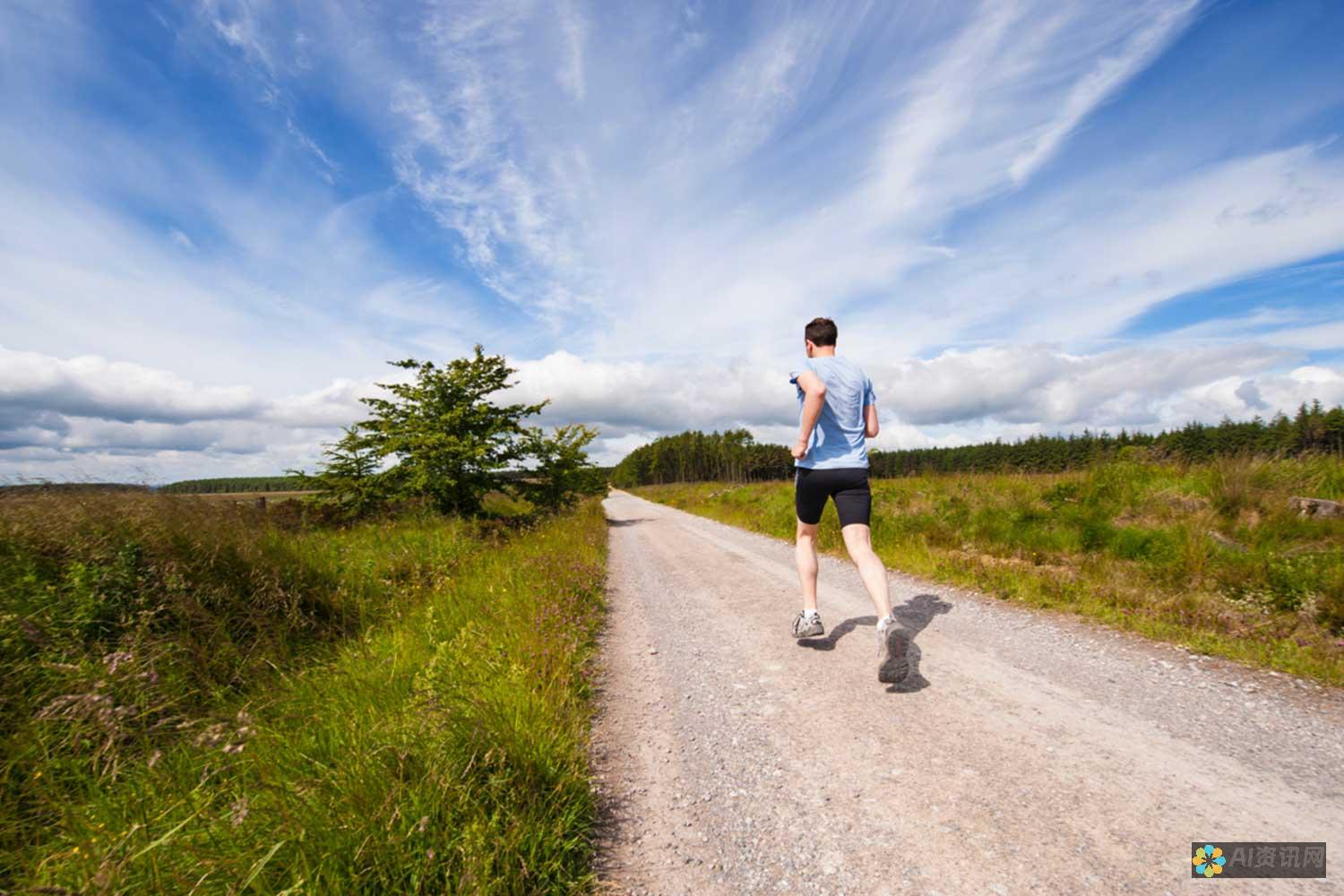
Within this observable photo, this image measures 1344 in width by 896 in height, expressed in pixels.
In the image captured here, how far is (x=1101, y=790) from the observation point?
2.08 metres

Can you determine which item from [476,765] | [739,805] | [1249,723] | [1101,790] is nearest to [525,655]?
[476,765]

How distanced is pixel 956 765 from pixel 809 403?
89.9 inches

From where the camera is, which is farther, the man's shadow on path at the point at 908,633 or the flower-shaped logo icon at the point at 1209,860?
the man's shadow on path at the point at 908,633

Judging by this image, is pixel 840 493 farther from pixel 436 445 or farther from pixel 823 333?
pixel 436 445

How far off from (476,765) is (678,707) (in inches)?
58.0

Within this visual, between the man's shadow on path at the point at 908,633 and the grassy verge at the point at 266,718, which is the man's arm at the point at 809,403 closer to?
the man's shadow on path at the point at 908,633

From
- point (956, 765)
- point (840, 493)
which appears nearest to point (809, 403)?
point (840, 493)

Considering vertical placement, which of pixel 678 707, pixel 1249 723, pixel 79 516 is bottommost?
pixel 678 707

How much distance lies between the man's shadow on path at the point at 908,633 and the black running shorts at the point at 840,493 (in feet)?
2.74

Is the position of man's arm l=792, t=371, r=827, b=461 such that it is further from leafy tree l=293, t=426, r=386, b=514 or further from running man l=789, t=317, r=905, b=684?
leafy tree l=293, t=426, r=386, b=514

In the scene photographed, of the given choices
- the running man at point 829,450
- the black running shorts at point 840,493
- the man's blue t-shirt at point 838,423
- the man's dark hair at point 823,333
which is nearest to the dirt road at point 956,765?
the running man at point 829,450

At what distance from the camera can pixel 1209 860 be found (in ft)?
5.53

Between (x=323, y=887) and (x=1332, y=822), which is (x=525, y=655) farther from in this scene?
(x=1332, y=822)

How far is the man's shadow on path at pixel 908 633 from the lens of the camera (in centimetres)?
306
